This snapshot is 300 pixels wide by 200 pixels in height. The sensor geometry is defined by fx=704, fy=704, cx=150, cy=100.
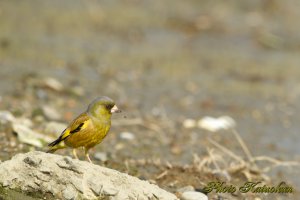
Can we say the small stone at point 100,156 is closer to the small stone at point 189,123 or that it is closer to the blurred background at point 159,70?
the blurred background at point 159,70

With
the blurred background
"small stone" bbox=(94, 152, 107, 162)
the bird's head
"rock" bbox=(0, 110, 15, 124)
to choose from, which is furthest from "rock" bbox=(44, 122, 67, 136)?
the bird's head

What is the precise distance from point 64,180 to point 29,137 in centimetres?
189

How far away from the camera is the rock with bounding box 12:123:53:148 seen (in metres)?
7.36

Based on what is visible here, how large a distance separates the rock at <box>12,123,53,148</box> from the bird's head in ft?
4.97

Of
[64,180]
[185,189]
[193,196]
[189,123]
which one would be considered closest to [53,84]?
[189,123]

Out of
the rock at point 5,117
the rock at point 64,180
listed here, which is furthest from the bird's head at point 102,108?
the rock at point 5,117

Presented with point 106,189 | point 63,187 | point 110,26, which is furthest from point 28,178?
point 110,26

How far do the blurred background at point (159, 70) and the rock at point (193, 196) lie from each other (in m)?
1.04

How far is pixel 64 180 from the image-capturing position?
564cm

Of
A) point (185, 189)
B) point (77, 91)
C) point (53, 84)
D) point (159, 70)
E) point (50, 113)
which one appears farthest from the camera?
point (159, 70)

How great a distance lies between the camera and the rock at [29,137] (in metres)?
7.36

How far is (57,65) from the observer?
40.7 feet

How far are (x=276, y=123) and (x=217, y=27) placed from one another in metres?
5.71

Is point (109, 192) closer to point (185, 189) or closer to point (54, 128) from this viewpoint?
point (185, 189)
